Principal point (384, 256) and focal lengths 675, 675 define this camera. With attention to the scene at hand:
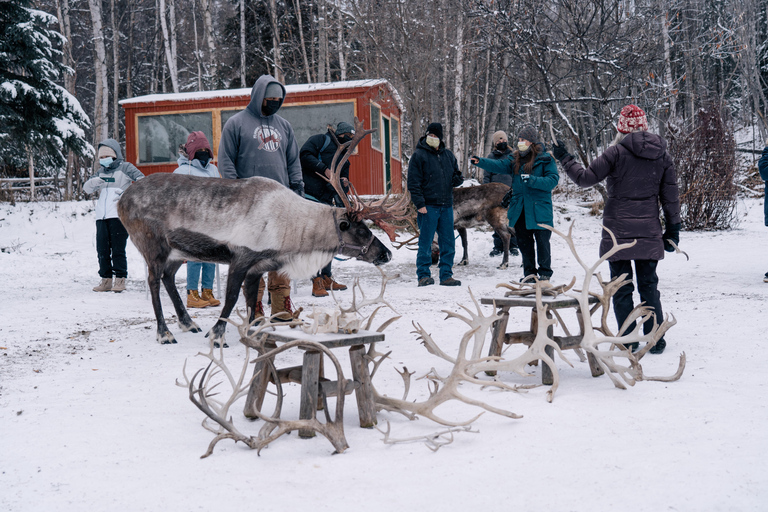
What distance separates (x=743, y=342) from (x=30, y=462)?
4.69 metres

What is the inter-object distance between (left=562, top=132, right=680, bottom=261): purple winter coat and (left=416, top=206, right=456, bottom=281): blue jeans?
3510mm

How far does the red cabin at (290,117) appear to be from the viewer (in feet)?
47.0

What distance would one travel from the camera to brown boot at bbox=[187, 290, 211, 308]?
7.29 meters

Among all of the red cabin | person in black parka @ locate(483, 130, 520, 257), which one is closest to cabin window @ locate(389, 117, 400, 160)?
the red cabin

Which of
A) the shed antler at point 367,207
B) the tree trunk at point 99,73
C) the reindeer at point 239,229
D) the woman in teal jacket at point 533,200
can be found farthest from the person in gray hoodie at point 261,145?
the tree trunk at point 99,73

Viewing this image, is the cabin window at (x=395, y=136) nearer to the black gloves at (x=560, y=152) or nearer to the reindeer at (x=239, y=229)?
the reindeer at (x=239, y=229)

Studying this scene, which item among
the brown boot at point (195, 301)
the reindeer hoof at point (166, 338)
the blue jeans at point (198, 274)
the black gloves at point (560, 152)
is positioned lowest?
the reindeer hoof at point (166, 338)

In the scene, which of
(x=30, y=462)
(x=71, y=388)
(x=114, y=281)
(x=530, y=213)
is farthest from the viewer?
(x=114, y=281)

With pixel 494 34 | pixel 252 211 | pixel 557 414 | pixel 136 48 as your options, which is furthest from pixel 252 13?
pixel 557 414

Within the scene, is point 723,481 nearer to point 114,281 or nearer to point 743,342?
point 743,342

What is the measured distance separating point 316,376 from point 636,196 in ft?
9.31

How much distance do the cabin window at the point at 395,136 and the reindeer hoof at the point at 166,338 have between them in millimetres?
11966

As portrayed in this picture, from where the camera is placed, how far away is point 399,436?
10.6 feet

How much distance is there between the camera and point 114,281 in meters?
8.55
